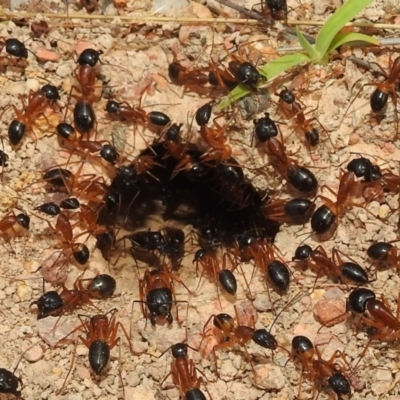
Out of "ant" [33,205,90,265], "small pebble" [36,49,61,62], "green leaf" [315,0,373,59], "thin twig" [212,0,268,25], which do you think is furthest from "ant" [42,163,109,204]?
"green leaf" [315,0,373,59]

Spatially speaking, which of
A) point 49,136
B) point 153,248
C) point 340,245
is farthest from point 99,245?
point 340,245

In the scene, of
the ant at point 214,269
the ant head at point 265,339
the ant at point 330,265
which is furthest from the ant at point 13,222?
the ant at point 330,265

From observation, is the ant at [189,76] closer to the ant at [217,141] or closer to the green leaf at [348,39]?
the ant at [217,141]

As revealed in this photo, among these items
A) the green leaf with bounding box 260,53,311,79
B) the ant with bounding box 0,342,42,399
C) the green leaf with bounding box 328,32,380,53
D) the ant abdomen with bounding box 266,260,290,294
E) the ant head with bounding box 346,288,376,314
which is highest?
the green leaf with bounding box 328,32,380,53

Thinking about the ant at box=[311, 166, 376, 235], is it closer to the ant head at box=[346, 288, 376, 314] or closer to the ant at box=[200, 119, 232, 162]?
the ant head at box=[346, 288, 376, 314]

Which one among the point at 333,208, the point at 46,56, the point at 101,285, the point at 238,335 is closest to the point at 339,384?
the point at 238,335

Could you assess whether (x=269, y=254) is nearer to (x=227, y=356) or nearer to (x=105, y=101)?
(x=227, y=356)
